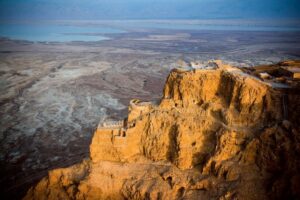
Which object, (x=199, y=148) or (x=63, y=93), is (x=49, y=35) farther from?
(x=199, y=148)

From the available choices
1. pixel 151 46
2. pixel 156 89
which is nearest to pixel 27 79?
pixel 156 89

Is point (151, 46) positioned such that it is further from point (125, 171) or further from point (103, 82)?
point (125, 171)

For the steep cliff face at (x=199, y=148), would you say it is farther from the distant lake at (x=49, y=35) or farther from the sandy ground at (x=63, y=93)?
the distant lake at (x=49, y=35)

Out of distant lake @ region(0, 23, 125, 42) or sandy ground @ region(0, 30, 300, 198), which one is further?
distant lake @ region(0, 23, 125, 42)

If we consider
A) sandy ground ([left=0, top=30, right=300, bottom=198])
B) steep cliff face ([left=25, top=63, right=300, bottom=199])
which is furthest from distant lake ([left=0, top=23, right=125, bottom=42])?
steep cliff face ([left=25, top=63, right=300, bottom=199])

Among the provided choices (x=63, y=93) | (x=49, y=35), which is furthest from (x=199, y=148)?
(x=49, y=35)

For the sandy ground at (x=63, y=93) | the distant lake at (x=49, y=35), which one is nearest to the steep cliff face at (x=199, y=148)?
the sandy ground at (x=63, y=93)

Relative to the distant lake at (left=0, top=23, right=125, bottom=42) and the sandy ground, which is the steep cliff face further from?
the distant lake at (left=0, top=23, right=125, bottom=42)
